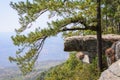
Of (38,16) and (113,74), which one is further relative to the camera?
(38,16)

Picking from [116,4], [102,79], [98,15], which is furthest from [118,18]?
[102,79]

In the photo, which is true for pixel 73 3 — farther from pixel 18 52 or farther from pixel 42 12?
pixel 18 52

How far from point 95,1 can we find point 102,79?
944 cm

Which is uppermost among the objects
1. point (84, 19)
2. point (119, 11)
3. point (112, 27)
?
point (84, 19)

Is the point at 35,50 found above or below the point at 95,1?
below

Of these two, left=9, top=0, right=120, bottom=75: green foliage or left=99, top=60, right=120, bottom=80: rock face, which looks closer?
left=99, top=60, right=120, bottom=80: rock face

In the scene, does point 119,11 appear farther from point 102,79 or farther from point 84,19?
point 102,79

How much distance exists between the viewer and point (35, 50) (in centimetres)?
2377

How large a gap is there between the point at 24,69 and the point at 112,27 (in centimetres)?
3189

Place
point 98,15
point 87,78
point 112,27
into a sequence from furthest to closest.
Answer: point 112,27 < point 87,78 < point 98,15

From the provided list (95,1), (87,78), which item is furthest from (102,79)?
(87,78)

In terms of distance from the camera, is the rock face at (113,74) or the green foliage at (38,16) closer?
the rock face at (113,74)

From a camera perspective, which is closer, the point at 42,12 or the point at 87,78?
the point at 42,12

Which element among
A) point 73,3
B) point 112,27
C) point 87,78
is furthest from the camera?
point 112,27
